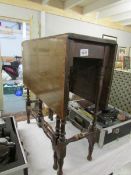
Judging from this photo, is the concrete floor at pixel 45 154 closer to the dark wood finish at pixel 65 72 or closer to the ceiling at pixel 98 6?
the dark wood finish at pixel 65 72

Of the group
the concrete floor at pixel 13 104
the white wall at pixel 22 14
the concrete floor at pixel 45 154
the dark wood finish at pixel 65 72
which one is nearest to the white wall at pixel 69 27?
the white wall at pixel 22 14

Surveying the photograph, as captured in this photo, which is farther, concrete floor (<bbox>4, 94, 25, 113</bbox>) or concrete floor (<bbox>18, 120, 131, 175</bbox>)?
concrete floor (<bbox>4, 94, 25, 113</bbox>)

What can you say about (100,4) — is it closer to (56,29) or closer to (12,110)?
(56,29)

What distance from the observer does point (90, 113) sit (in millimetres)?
1316

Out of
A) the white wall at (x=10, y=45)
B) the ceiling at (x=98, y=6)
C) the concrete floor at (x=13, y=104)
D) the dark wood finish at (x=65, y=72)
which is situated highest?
the ceiling at (x=98, y=6)

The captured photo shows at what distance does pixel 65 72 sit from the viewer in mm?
716

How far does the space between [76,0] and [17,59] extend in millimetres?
3432

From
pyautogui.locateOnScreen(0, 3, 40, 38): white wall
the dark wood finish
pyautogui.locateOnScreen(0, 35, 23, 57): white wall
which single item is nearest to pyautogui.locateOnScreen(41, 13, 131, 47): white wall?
pyautogui.locateOnScreen(0, 3, 40, 38): white wall

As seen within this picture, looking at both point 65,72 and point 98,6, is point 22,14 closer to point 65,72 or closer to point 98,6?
point 98,6

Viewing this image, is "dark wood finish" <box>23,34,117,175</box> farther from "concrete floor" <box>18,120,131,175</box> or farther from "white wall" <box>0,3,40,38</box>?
"white wall" <box>0,3,40,38</box>

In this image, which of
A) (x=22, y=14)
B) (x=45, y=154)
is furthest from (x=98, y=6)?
(x=45, y=154)

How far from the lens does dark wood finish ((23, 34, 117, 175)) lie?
73 cm

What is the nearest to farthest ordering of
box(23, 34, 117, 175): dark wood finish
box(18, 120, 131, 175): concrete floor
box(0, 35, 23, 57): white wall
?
1. box(23, 34, 117, 175): dark wood finish
2. box(18, 120, 131, 175): concrete floor
3. box(0, 35, 23, 57): white wall

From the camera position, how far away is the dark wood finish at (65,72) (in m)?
0.73
